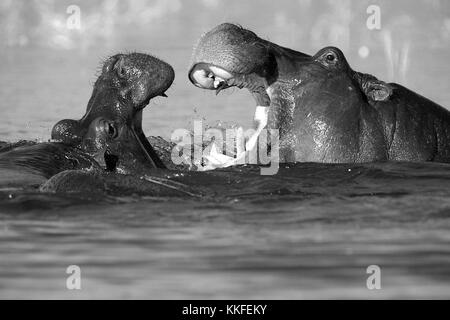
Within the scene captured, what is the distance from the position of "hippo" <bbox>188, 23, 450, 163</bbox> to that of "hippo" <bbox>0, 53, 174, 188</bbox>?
2.24 feet

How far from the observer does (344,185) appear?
35.6 feet

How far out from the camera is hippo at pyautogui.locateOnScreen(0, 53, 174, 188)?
12.0 m

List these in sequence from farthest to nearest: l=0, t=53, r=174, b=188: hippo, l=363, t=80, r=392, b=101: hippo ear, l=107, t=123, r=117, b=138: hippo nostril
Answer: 1. l=107, t=123, r=117, b=138: hippo nostril
2. l=0, t=53, r=174, b=188: hippo
3. l=363, t=80, r=392, b=101: hippo ear

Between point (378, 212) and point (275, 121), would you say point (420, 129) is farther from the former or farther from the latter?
point (378, 212)

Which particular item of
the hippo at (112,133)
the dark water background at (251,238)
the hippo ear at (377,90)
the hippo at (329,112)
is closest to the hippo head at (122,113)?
the hippo at (112,133)

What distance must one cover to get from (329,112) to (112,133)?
2097 millimetres

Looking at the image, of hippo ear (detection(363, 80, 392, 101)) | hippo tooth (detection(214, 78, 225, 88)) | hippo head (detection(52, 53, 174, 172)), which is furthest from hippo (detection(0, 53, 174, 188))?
hippo ear (detection(363, 80, 392, 101))

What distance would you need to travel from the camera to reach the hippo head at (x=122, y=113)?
12.0 meters

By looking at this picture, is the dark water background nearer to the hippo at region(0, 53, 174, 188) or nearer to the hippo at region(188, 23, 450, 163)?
the hippo at region(188, 23, 450, 163)

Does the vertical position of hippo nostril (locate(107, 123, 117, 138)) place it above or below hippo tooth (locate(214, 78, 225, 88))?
below

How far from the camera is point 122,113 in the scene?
12.3 m

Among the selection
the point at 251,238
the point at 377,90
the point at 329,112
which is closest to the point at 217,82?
the point at 329,112

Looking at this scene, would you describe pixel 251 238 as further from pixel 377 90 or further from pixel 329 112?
pixel 377 90

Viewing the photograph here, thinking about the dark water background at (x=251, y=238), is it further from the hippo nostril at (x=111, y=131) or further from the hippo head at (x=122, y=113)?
the hippo nostril at (x=111, y=131)
